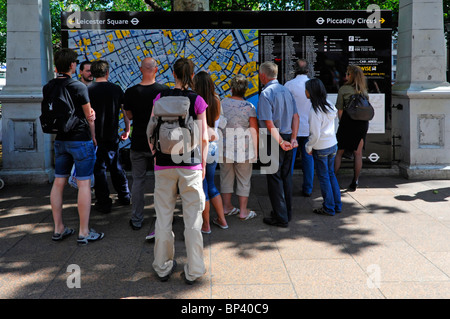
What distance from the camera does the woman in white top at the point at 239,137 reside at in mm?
5234

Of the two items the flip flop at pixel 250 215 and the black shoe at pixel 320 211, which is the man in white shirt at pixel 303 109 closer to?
the black shoe at pixel 320 211

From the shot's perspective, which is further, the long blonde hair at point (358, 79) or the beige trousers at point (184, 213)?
the long blonde hair at point (358, 79)

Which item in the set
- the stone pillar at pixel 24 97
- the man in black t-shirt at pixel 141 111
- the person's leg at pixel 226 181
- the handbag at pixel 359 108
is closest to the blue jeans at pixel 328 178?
the person's leg at pixel 226 181

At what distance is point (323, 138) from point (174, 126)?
253 centimetres

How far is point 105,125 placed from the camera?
584cm

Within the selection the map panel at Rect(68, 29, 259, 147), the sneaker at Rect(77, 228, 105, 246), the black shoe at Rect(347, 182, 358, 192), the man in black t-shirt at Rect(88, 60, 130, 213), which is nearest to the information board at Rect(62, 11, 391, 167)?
the map panel at Rect(68, 29, 259, 147)

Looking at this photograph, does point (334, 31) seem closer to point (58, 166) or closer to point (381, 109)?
point (381, 109)

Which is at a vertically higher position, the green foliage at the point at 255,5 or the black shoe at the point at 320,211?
the green foliage at the point at 255,5

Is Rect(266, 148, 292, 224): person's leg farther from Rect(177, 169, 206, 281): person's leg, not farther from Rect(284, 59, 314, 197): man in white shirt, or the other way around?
Rect(177, 169, 206, 281): person's leg

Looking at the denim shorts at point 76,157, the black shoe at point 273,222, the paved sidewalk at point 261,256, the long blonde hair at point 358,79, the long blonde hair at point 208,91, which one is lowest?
the paved sidewalk at point 261,256

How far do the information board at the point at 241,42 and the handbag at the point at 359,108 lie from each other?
4.63 feet

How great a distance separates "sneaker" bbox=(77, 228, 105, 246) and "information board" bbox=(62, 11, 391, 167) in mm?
3665

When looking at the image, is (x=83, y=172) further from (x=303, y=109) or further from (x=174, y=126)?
(x=303, y=109)

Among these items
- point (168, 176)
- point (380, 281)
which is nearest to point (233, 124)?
point (168, 176)
